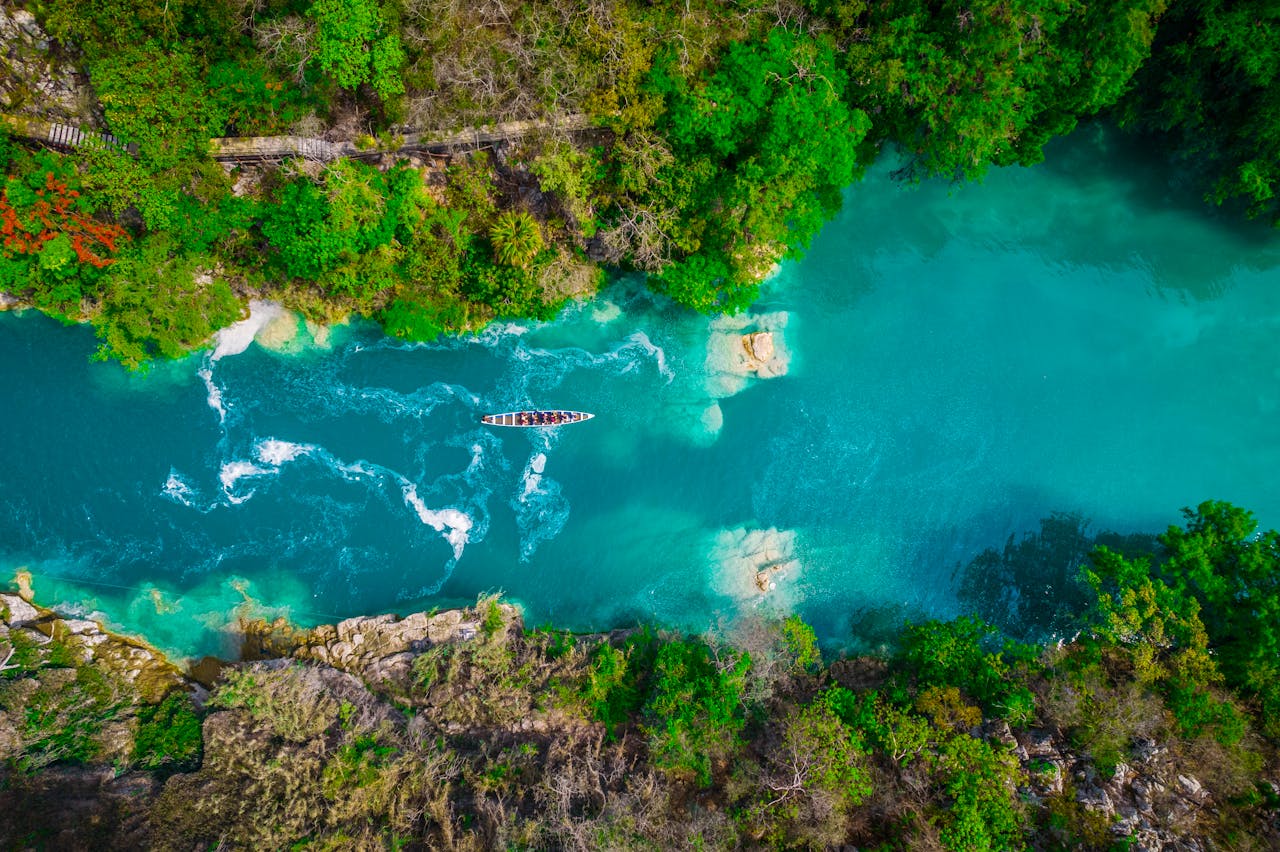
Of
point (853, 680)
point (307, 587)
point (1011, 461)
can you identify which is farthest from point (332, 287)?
point (1011, 461)

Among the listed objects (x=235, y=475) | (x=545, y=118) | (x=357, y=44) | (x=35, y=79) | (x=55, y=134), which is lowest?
(x=235, y=475)

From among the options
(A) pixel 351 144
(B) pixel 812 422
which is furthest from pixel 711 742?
(A) pixel 351 144

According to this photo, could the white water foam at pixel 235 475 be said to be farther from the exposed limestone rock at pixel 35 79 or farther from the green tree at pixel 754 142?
the green tree at pixel 754 142

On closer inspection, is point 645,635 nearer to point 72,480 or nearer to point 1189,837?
point 1189,837

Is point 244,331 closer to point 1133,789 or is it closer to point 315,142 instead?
point 315,142

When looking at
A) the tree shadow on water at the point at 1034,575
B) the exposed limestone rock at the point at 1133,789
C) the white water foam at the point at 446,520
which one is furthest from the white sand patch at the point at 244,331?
the exposed limestone rock at the point at 1133,789

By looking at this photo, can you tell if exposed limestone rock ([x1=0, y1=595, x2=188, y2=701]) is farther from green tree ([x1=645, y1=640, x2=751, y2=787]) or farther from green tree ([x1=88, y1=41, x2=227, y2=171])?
green tree ([x1=645, y1=640, x2=751, y2=787])

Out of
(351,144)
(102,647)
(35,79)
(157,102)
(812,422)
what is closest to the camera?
(157,102)
